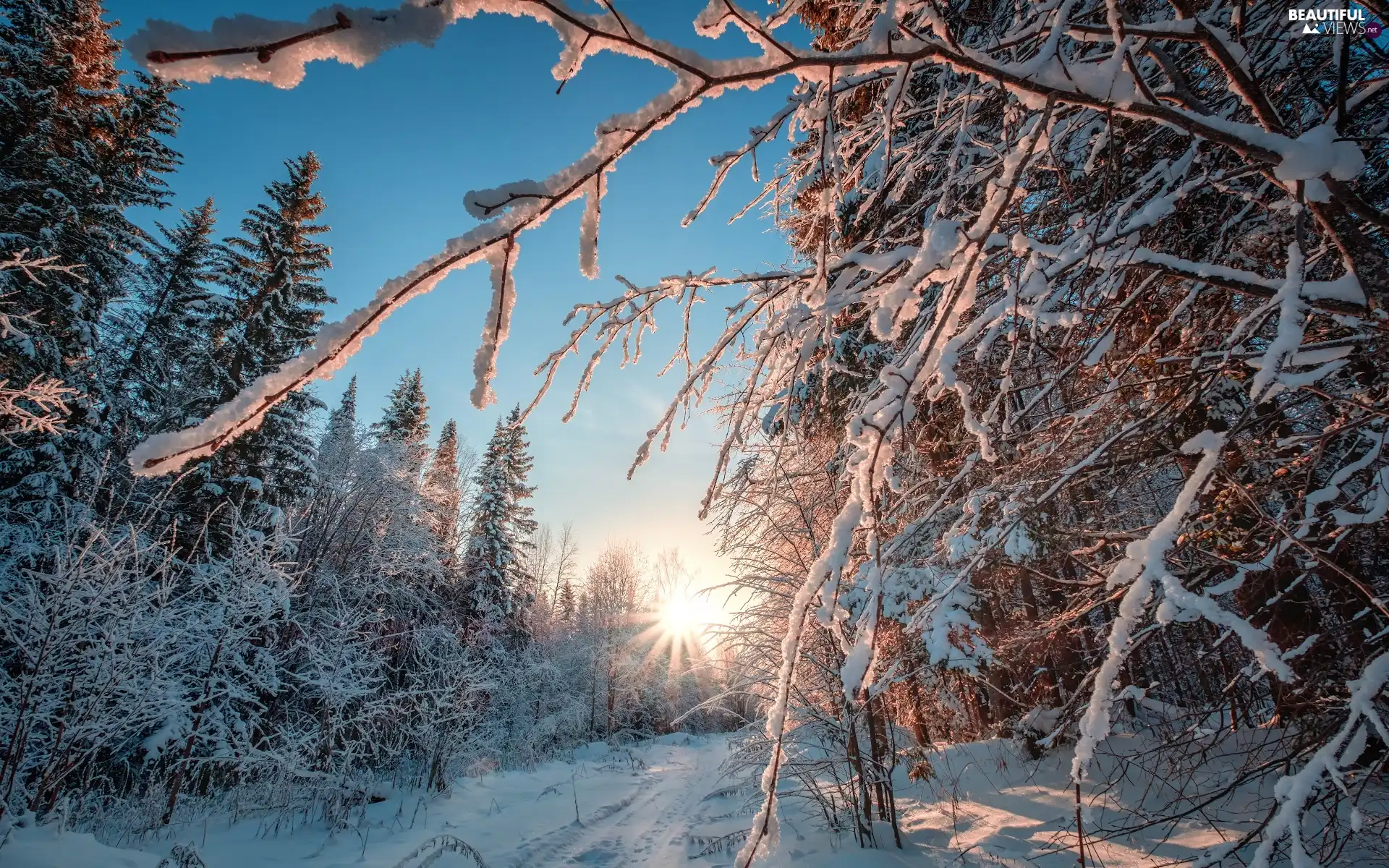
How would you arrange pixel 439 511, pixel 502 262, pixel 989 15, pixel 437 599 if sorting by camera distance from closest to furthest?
pixel 502 262 < pixel 989 15 < pixel 437 599 < pixel 439 511

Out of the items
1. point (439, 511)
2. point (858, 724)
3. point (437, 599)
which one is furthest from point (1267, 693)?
point (439, 511)

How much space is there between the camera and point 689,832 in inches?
313

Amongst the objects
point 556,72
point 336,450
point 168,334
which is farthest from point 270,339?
point 556,72

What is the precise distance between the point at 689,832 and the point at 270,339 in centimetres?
1400

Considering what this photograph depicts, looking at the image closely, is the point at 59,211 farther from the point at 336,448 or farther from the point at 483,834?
the point at 483,834

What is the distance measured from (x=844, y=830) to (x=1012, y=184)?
20.4 feet

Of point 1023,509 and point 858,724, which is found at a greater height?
point 1023,509

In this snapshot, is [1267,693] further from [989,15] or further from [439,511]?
[439,511]

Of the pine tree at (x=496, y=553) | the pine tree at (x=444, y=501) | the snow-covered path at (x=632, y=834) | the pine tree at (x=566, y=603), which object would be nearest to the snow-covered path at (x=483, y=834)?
the snow-covered path at (x=632, y=834)

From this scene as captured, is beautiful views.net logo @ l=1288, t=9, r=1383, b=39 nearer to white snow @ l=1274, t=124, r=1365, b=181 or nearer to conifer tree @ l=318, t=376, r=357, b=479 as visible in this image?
white snow @ l=1274, t=124, r=1365, b=181

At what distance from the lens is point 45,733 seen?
8047 millimetres

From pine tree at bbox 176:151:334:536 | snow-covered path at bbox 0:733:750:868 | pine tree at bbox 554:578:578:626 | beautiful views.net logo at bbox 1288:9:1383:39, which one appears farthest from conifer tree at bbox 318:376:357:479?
beautiful views.net logo at bbox 1288:9:1383:39

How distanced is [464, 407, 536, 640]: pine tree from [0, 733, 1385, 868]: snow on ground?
669cm

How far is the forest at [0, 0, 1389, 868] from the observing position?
98 centimetres
